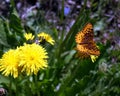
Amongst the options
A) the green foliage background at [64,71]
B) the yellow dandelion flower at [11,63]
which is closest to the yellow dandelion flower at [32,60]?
the yellow dandelion flower at [11,63]

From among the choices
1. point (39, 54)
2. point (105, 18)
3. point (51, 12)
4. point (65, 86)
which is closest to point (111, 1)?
point (105, 18)

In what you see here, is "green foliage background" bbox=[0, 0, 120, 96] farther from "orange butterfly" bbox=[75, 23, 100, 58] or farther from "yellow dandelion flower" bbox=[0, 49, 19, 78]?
"orange butterfly" bbox=[75, 23, 100, 58]

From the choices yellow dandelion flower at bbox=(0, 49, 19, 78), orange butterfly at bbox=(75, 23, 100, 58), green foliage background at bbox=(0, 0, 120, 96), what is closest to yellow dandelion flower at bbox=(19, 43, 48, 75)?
yellow dandelion flower at bbox=(0, 49, 19, 78)

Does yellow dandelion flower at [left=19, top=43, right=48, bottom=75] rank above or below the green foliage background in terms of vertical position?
below

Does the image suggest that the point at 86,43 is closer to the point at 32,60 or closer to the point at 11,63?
the point at 32,60

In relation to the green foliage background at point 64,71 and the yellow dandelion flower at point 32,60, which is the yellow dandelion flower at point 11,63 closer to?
the yellow dandelion flower at point 32,60
